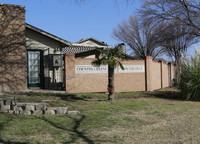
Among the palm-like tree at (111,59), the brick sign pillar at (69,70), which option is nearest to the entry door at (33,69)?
the brick sign pillar at (69,70)

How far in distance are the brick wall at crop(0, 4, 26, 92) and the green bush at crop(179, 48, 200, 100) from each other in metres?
8.06

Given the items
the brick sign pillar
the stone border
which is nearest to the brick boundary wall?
the brick sign pillar

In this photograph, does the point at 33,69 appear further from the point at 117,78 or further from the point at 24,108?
the point at 24,108

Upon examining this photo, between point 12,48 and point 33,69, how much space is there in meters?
2.54

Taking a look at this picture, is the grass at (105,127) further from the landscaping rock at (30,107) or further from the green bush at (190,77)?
the green bush at (190,77)

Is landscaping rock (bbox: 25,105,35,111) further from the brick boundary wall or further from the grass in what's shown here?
the brick boundary wall

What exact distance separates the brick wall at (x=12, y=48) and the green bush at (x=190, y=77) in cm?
806

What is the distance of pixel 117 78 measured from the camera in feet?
46.9

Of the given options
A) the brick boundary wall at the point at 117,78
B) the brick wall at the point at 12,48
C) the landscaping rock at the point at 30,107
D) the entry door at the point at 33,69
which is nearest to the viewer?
the landscaping rock at the point at 30,107

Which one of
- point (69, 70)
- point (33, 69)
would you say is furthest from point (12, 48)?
point (69, 70)

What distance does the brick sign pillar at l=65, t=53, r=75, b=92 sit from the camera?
12695 mm

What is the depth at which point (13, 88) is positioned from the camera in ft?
38.8

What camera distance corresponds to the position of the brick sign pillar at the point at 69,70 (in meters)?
12.7

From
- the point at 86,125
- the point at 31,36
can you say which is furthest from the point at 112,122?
the point at 31,36
